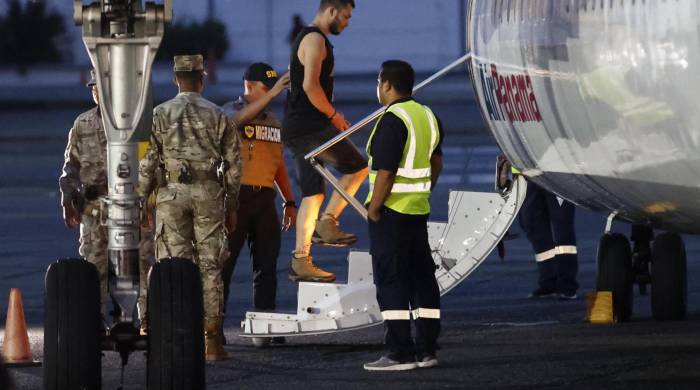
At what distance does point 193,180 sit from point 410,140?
1388mm

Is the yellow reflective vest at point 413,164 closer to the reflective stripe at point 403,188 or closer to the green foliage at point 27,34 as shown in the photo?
the reflective stripe at point 403,188

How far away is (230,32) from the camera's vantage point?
6288 centimetres

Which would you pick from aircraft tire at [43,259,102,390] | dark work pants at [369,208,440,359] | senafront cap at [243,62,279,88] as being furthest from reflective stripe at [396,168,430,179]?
aircraft tire at [43,259,102,390]

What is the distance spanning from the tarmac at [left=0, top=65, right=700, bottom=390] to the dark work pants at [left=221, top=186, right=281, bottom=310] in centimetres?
39

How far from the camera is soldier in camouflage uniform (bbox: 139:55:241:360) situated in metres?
11.5

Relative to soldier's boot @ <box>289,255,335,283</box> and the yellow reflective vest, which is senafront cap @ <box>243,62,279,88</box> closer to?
soldier's boot @ <box>289,255,335,283</box>

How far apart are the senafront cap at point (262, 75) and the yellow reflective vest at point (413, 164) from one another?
1.70 meters

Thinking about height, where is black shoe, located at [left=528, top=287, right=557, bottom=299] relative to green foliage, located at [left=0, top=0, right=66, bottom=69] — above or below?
below

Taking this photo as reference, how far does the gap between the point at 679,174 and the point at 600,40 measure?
0.88 m

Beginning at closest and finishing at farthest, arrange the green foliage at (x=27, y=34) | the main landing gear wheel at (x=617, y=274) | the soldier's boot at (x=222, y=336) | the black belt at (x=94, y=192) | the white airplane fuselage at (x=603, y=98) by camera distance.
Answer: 1. the white airplane fuselage at (x=603, y=98)
2. the soldier's boot at (x=222, y=336)
3. the black belt at (x=94, y=192)
4. the main landing gear wheel at (x=617, y=274)
5. the green foliage at (x=27, y=34)

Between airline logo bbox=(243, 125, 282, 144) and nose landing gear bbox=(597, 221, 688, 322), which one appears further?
nose landing gear bbox=(597, 221, 688, 322)

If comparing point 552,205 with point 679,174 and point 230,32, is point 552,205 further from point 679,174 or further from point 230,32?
point 230,32

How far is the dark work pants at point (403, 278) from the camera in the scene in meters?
11.0

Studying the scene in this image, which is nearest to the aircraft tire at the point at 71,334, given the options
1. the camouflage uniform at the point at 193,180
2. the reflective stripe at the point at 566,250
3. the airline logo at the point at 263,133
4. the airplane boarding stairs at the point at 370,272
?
the camouflage uniform at the point at 193,180
